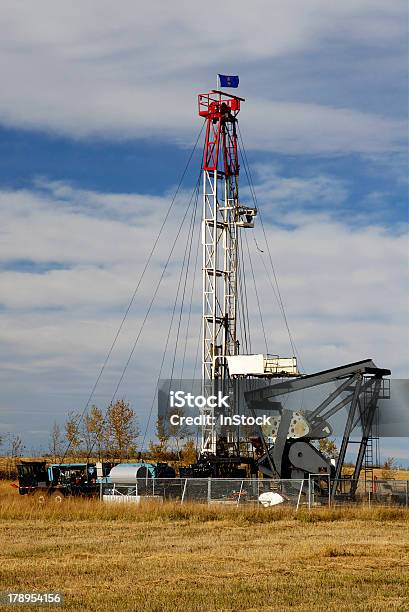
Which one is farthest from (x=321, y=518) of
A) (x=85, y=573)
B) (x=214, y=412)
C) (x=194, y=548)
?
(x=214, y=412)

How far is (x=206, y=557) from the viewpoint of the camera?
69.9 feet

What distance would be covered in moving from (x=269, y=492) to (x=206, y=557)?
16.3 m

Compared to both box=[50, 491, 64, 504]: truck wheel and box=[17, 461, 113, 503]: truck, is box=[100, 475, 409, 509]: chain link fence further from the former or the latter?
box=[17, 461, 113, 503]: truck

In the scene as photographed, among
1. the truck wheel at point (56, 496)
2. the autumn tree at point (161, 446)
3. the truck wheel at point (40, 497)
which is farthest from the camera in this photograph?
the autumn tree at point (161, 446)

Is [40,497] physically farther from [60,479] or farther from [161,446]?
[161,446]

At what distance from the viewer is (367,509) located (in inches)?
1325

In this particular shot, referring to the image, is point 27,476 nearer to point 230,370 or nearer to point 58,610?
point 230,370

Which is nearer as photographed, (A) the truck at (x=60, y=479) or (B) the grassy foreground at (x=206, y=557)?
Result: (B) the grassy foreground at (x=206, y=557)

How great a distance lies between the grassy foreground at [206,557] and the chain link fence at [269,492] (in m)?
2.96

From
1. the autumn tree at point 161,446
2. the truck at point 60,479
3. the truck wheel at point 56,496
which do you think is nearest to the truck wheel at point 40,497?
the truck at point 60,479

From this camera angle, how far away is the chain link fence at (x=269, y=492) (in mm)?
36594

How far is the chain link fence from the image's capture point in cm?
3659

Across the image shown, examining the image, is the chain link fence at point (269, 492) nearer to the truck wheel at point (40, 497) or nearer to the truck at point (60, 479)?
the truck wheel at point (40, 497)

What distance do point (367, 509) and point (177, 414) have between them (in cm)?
2887
